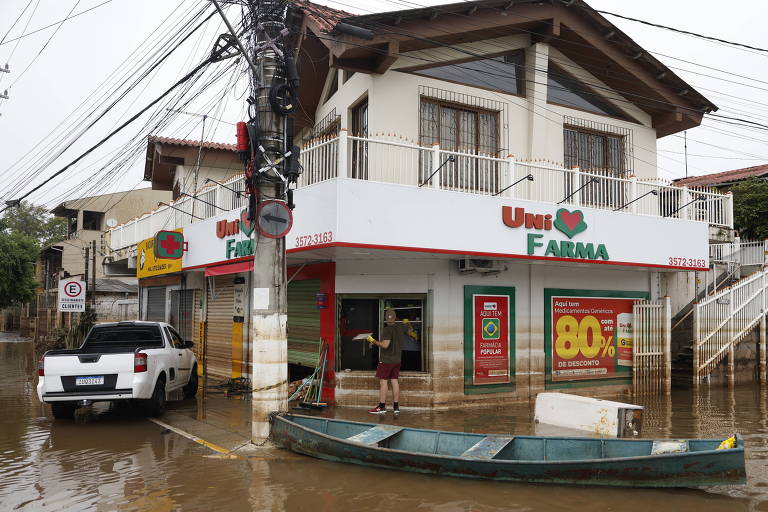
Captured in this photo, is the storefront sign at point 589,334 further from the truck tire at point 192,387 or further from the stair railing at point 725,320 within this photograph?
the truck tire at point 192,387

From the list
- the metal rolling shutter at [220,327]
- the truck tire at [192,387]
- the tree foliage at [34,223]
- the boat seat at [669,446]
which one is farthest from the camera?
the tree foliage at [34,223]

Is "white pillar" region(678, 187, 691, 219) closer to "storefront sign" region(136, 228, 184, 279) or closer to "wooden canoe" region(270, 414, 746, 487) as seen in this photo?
"wooden canoe" region(270, 414, 746, 487)

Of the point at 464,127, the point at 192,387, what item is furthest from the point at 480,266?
the point at 192,387

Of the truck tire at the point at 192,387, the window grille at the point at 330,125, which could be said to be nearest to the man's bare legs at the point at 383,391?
the truck tire at the point at 192,387

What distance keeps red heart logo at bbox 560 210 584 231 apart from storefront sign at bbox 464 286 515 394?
1880mm

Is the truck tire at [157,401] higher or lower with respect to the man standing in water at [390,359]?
lower

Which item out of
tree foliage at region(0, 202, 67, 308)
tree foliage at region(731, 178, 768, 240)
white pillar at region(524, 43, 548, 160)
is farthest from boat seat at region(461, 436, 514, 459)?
tree foliage at region(0, 202, 67, 308)

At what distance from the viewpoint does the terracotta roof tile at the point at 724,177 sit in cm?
2529

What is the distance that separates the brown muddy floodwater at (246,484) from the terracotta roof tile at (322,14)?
7.84 meters

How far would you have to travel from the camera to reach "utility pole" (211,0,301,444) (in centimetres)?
856

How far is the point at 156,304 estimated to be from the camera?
21.4m

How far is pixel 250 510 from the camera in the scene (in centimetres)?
596

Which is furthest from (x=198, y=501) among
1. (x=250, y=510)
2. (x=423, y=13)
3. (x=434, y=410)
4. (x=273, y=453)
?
(x=423, y=13)

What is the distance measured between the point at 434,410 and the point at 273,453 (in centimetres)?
421
